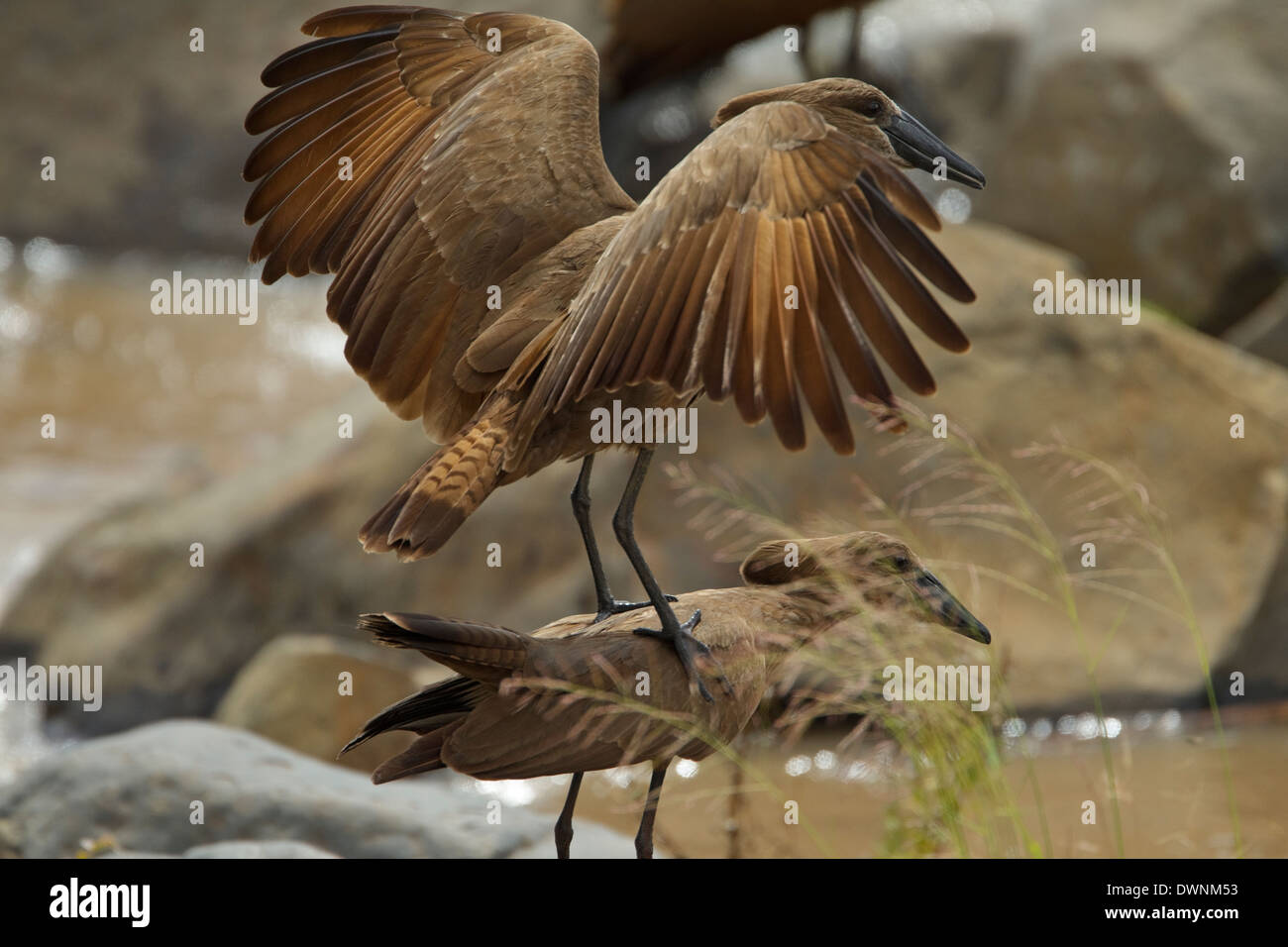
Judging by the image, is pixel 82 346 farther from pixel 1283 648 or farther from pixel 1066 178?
pixel 1283 648

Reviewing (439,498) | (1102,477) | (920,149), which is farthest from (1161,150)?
(439,498)

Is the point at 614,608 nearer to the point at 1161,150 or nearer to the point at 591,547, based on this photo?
the point at 591,547

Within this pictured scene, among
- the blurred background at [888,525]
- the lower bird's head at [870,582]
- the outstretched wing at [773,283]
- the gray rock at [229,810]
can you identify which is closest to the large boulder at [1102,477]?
the blurred background at [888,525]

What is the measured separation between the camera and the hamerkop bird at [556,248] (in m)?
2.09

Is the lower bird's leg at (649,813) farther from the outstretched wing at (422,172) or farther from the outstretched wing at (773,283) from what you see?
the outstretched wing at (422,172)

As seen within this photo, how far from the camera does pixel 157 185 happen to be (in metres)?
12.8

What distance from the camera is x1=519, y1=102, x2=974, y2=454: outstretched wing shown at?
2.04 metres

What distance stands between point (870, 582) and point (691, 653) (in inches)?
13.8

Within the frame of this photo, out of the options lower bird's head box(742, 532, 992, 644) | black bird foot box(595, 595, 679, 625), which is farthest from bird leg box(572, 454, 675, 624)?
lower bird's head box(742, 532, 992, 644)

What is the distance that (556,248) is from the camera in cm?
271

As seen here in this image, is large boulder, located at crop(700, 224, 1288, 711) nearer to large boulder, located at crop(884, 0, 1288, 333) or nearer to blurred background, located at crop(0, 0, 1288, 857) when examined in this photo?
blurred background, located at crop(0, 0, 1288, 857)
